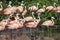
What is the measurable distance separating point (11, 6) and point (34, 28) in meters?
1.52

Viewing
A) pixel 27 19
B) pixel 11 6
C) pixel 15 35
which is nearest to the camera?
pixel 15 35

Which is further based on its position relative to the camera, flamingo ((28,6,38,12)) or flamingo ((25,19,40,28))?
flamingo ((28,6,38,12))

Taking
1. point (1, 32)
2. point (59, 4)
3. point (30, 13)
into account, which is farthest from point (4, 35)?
point (59, 4)

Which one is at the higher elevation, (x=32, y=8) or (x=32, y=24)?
(x=32, y=8)

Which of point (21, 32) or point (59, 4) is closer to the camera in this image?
point (21, 32)

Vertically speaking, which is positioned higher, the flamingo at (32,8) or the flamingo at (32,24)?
the flamingo at (32,8)

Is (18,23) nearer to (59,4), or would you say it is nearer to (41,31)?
(41,31)

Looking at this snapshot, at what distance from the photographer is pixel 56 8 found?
8.25 meters

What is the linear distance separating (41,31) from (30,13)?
3.24ft

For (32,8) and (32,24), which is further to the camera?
(32,8)

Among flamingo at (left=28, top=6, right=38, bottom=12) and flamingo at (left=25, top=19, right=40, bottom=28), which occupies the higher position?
flamingo at (left=28, top=6, right=38, bottom=12)

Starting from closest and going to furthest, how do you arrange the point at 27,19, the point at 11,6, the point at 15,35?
the point at 15,35 → the point at 27,19 → the point at 11,6

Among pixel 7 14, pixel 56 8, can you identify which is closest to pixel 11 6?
pixel 7 14

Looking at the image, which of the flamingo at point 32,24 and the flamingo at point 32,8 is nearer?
the flamingo at point 32,24
